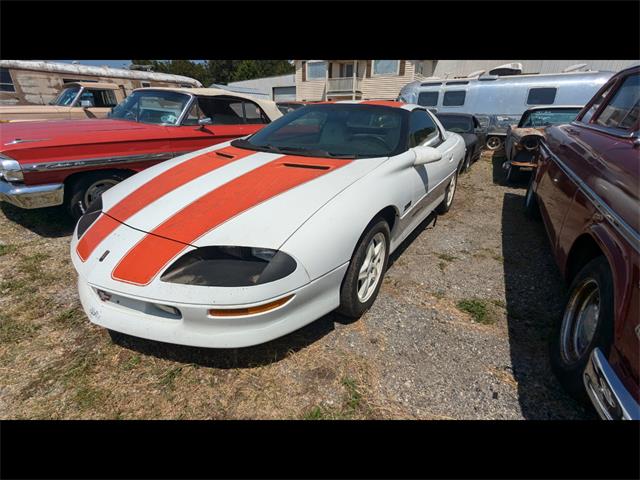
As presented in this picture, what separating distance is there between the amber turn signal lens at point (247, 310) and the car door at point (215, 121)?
3.37m

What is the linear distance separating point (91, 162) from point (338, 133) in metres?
2.74

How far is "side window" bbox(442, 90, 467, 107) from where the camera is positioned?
424 inches

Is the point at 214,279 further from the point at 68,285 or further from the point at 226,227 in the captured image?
the point at 68,285

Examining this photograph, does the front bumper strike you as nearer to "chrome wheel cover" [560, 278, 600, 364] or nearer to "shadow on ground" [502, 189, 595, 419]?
"shadow on ground" [502, 189, 595, 419]

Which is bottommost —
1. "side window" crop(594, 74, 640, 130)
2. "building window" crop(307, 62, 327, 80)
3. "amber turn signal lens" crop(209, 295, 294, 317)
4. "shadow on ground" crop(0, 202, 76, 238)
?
"shadow on ground" crop(0, 202, 76, 238)

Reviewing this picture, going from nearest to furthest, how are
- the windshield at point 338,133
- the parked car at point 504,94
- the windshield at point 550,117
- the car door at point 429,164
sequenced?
the windshield at point 338,133 → the car door at point 429,164 → the windshield at point 550,117 → the parked car at point 504,94

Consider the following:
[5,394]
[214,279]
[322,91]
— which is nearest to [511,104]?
[214,279]

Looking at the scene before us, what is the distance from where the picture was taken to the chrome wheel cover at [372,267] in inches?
92.0

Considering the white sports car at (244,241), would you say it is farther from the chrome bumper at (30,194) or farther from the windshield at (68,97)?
the windshield at (68,97)

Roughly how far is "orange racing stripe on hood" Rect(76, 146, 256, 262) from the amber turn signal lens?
0.89 metres

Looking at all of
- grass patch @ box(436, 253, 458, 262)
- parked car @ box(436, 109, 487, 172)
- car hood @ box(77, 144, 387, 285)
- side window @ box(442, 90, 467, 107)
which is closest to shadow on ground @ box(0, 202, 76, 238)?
car hood @ box(77, 144, 387, 285)

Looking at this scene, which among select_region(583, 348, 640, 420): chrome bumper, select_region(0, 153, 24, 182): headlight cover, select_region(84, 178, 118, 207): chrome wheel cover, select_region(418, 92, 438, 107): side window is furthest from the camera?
select_region(418, 92, 438, 107): side window

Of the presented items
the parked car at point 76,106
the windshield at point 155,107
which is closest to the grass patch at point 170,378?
the windshield at point 155,107

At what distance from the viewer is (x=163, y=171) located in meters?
2.62
